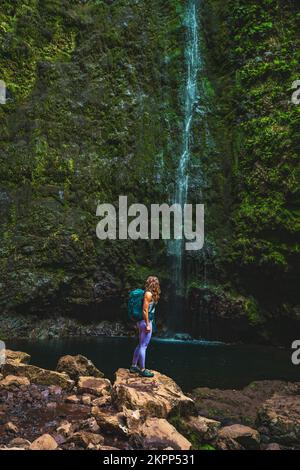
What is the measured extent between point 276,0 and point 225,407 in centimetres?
2189

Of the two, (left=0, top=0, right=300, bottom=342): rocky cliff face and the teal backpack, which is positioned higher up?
(left=0, top=0, right=300, bottom=342): rocky cliff face

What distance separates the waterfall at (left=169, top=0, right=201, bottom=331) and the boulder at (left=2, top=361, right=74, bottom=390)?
12308 millimetres

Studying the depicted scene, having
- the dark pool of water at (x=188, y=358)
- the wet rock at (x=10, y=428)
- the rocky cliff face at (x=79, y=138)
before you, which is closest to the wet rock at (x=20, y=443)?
the wet rock at (x=10, y=428)

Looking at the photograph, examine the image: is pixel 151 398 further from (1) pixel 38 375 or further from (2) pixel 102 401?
(1) pixel 38 375

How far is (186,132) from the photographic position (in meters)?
23.6

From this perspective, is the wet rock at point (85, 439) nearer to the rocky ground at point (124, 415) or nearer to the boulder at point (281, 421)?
the rocky ground at point (124, 415)

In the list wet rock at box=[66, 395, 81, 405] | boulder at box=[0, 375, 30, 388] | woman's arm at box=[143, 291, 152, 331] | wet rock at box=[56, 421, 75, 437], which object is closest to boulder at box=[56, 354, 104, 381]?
boulder at box=[0, 375, 30, 388]

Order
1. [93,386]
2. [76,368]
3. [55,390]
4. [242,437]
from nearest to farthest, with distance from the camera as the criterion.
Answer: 1. [242,437]
2. [55,390]
3. [93,386]
4. [76,368]

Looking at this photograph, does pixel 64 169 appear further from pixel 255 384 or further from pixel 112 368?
pixel 255 384

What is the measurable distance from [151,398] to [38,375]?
3309 millimetres

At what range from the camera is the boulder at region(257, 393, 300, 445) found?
7738 mm

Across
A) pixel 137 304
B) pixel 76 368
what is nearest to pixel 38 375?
pixel 76 368

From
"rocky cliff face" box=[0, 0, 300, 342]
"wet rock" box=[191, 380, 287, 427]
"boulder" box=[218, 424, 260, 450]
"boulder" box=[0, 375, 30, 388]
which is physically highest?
"rocky cliff face" box=[0, 0, 300, 342]

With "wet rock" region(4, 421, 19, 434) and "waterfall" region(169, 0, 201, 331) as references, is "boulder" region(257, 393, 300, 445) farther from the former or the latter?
"waterfall" region(169, 0, 201, 331)
